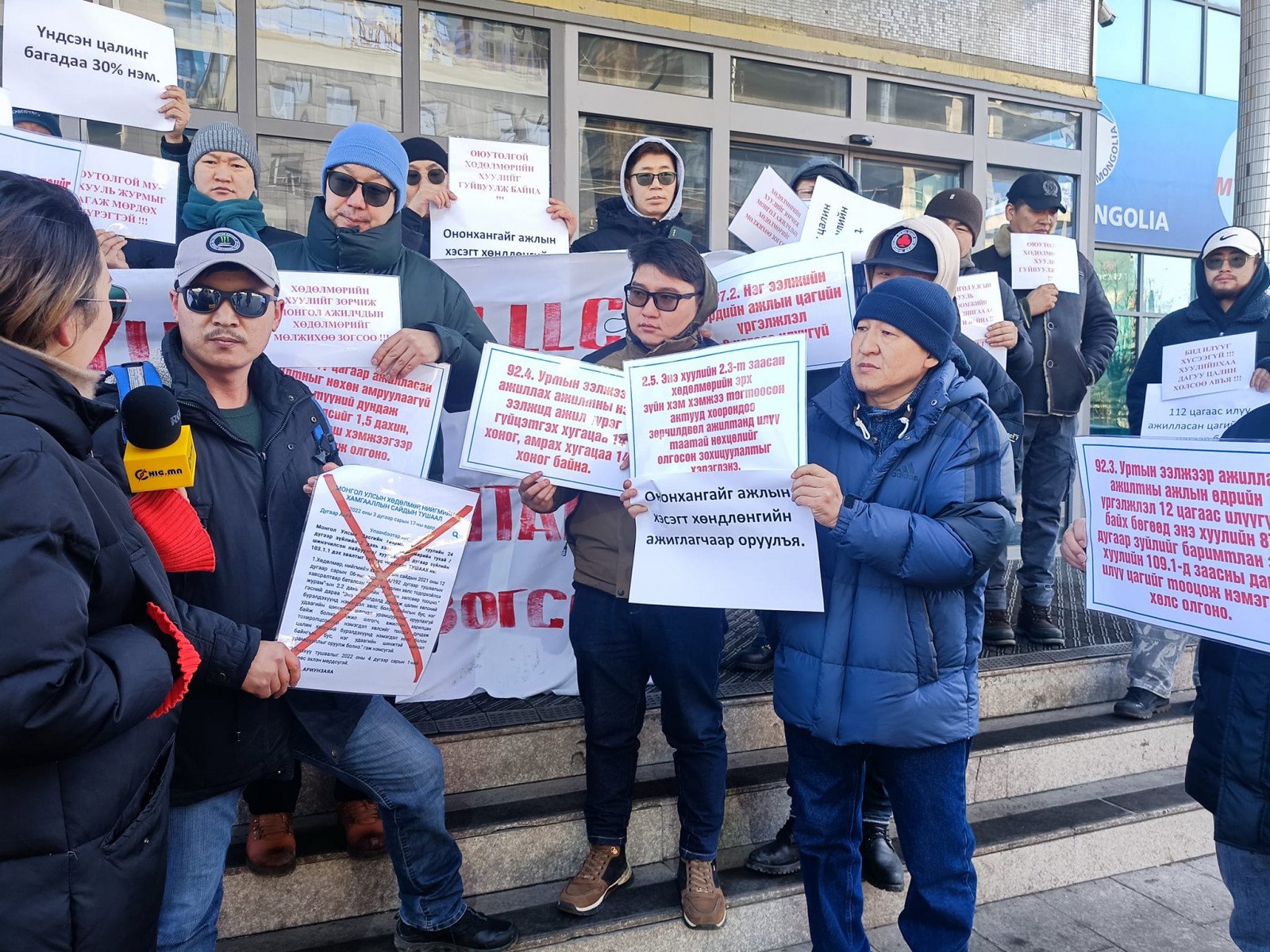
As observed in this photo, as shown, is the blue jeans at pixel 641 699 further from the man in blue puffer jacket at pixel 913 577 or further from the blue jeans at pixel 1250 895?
the blue jeans at pixel 1250 895

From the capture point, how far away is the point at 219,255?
84.8 inches

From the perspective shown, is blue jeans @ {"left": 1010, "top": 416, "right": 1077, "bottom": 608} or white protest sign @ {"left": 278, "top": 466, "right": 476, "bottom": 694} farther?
blue jeans @ {"left": 1010, "top": 416, "right": 1077, "bottom": 608}

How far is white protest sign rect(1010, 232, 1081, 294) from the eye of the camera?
4594 mm

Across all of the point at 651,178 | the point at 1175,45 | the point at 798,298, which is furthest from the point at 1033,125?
the point at 798,298

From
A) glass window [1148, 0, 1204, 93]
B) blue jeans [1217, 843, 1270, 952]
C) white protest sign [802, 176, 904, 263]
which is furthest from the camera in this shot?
glass window [1148, 0, 1204, 93]

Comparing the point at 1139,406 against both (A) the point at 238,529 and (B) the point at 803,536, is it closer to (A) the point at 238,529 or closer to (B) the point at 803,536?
(B) the point at 803,536

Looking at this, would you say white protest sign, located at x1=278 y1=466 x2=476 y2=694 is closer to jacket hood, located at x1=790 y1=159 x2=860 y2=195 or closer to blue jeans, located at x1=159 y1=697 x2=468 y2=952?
blue jeans, located at x1=159 y1=697 x2=468 y2=952

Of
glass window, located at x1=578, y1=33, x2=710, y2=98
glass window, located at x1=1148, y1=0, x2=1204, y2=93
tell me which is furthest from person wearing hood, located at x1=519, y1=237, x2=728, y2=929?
glass window, located at x1=1148, y1=0, x2=1204, y2=93

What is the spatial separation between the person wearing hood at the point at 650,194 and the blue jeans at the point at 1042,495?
7.51ft

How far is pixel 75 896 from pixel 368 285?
5.92 feet

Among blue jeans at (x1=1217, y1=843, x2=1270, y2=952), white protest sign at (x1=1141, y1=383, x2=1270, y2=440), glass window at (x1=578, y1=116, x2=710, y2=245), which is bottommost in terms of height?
blue jeans at (x1=1217, y1=843, x2=1270, y2=952)

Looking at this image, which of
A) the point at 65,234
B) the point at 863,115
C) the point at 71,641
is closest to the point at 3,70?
the point at 65,234

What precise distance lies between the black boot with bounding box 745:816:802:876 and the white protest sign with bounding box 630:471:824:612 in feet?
3.74

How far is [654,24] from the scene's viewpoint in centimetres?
638
